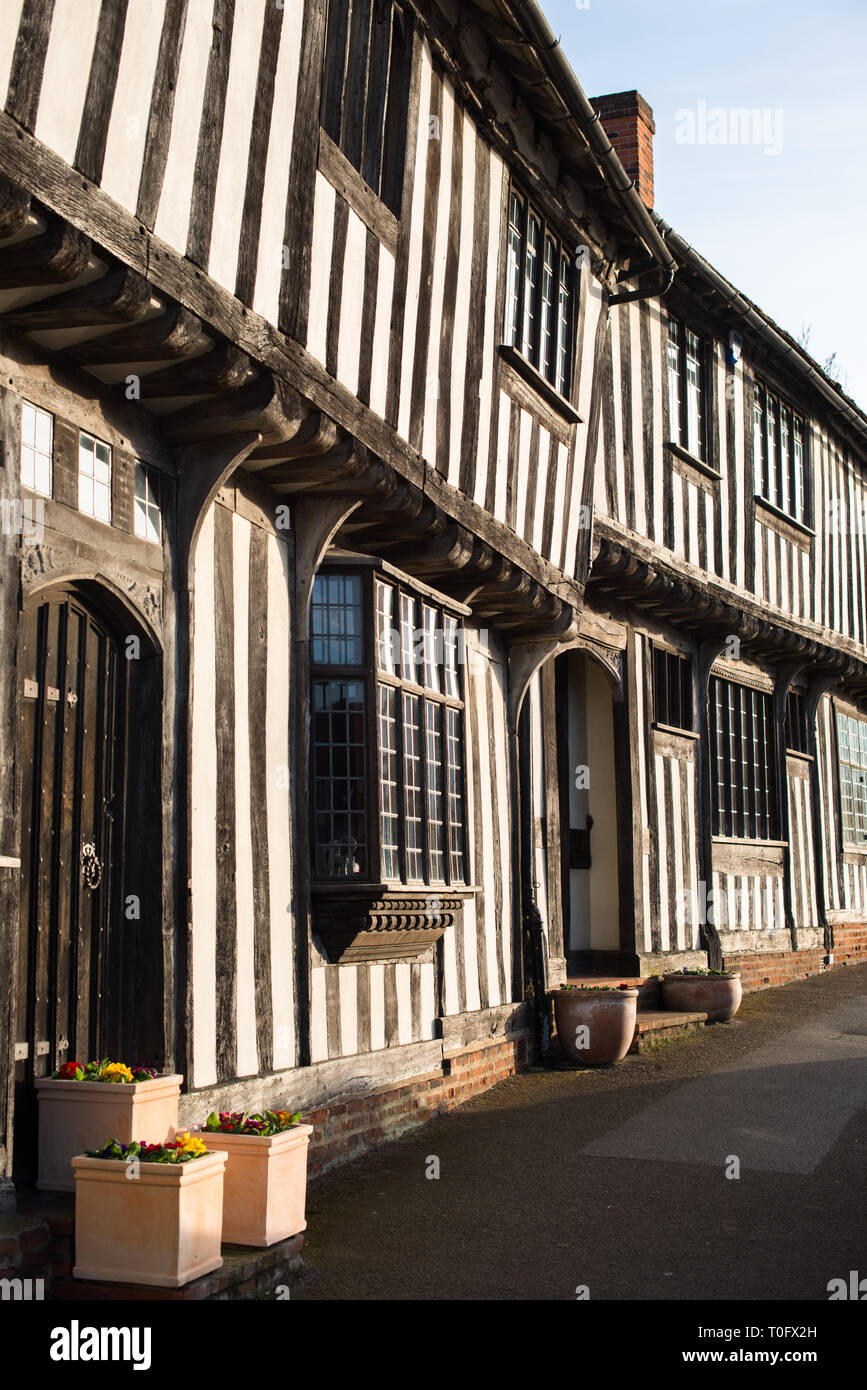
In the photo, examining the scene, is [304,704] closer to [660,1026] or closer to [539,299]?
[539,299]

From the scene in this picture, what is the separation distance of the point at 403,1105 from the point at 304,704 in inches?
95.9

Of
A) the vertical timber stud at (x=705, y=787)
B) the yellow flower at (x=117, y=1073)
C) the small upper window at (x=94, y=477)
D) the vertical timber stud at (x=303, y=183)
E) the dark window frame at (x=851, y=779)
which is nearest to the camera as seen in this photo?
the yellow flower at (x=117, y=1073)

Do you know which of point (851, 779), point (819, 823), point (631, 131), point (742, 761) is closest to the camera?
point (631, 131)

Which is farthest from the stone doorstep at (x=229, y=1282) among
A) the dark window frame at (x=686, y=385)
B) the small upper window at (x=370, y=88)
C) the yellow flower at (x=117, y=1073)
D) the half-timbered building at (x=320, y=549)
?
the dark window frame at (x=686, y=385)

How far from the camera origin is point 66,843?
5.14 metres

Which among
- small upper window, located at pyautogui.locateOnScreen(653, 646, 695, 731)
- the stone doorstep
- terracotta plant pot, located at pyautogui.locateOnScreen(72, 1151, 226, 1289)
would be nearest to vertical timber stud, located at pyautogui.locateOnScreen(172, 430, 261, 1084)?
the stone doorstep

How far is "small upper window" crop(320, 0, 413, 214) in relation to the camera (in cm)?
653

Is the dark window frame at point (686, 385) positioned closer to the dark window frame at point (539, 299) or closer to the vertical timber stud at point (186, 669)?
the dark window frame at point (539, 299)

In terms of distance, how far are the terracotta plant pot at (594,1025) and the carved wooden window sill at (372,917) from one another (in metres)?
2.45

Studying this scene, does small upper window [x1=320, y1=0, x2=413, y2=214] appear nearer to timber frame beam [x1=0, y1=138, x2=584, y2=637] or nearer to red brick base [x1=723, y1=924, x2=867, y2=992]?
timber frame beam [x1=0, y1=138, x2=584, y2=637]

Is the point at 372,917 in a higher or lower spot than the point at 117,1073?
higher

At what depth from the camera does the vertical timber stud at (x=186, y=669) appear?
217 inches

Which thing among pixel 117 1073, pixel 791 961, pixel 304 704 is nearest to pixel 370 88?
pixel 304 704
